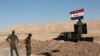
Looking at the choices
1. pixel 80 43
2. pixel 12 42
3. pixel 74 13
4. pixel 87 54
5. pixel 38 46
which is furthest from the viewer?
pixel 38 46

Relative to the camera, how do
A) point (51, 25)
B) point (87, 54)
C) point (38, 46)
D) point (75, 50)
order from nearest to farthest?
point (87, 54)
point (75, 50)
point (38, 46)
point (51, 25)

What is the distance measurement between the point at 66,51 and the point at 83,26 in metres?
3.19

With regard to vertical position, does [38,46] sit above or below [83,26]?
below

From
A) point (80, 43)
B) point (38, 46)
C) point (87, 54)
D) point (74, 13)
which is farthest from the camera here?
point (38, 46)

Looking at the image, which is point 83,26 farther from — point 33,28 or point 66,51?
point 33,28

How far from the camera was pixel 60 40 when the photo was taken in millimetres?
25906

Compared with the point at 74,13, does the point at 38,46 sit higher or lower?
lower

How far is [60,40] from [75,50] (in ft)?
18.9

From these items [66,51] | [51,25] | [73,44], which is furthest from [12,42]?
[51,25]

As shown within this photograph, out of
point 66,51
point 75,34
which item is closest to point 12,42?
point 66,51

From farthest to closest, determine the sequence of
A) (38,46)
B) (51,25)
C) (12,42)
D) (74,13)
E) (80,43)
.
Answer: (51,25), (38,46), (74,13), (80,43), (12,42)

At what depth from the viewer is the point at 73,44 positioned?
2244 centimetres

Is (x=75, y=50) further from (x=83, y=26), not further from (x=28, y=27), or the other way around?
(x=28, y=27)

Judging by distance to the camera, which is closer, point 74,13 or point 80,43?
point 80,43
